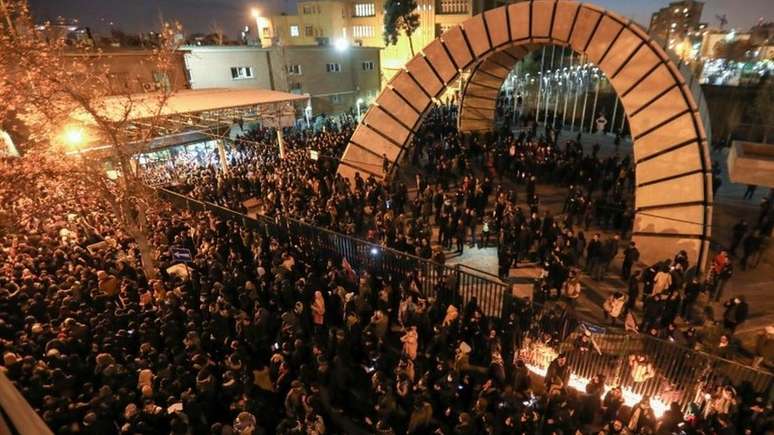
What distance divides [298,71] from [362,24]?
2355cm

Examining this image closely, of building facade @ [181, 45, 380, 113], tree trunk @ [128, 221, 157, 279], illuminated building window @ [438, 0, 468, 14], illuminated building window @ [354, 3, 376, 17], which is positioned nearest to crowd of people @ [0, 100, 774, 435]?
tree trunk @ [128, 221, 157, 279]

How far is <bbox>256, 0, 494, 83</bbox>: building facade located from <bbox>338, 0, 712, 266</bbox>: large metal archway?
103ft

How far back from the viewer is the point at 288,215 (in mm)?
12094

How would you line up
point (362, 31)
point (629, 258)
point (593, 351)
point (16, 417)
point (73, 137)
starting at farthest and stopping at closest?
point (362, 31) < point (73, 137) < point (629, 258) < point (593, 351) < point (16, 417)

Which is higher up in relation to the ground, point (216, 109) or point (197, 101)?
point (197, 101)

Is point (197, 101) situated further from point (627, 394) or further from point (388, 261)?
point (627, 394)

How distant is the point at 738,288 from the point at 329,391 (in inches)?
399

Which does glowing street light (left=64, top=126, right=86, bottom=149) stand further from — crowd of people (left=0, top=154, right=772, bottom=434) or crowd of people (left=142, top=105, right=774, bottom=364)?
crowd of people (left=142, top=105, right=774, bottom=364)

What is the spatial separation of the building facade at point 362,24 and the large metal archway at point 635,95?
103 ft

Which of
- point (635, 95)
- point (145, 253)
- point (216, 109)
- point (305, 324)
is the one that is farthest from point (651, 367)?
point (216, 109)

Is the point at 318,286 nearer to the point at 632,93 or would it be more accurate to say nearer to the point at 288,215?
the point at 288,215

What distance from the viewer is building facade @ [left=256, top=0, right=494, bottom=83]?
4481cm

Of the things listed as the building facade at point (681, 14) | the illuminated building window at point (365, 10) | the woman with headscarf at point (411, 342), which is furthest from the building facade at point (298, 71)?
the building facade at point (681, 14)

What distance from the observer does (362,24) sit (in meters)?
51.9
